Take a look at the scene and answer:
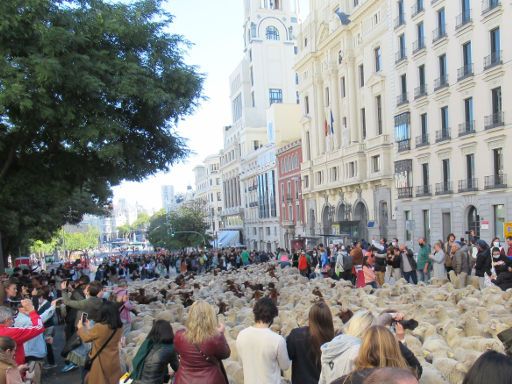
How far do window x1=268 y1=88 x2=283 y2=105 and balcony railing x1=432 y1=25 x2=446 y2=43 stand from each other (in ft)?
158

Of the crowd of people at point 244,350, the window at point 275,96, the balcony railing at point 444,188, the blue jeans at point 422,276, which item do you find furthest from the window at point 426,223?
the window at point 275,96

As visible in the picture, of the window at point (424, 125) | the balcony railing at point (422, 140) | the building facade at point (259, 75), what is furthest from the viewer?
the building facade at point (259, 75)

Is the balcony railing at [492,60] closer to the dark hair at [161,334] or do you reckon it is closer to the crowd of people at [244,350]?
the crowd of people at [244,350]

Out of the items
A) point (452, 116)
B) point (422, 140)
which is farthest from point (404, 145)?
point (452, 116)

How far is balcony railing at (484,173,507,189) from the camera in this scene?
28844 mm

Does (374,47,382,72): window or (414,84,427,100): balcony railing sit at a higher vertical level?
(374,47,382,72): window

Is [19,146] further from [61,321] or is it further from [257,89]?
[257,89]

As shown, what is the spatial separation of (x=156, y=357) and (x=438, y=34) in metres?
34.1

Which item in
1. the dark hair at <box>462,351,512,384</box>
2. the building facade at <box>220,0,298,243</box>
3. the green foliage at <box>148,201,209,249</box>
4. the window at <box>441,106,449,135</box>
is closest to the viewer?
the dark hair at <box>462,351,512,384</box>

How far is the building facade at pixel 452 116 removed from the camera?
29.3 m

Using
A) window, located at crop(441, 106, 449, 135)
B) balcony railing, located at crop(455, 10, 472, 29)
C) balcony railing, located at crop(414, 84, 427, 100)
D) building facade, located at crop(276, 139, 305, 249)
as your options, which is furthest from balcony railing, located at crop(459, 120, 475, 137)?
building facade, located at crop(276, 139, 305, 249)

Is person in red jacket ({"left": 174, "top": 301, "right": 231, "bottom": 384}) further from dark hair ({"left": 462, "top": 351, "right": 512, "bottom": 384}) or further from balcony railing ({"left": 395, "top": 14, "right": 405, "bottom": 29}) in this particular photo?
balcony railing ({"left": 395, "top": 14, "right": 405, "bottom": 29})

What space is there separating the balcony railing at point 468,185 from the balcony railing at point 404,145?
20.2 feet

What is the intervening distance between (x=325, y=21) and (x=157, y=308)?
43077 mm
